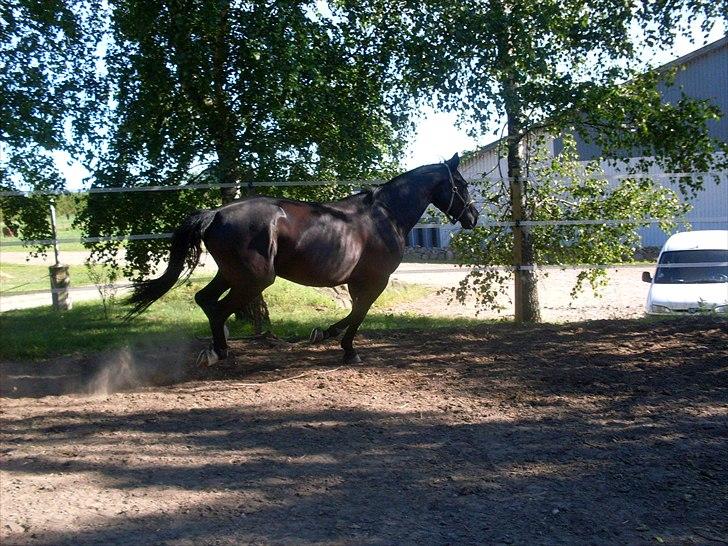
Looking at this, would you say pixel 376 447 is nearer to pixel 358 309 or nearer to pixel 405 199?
pixel 358 309

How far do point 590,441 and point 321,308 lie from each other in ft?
28.7

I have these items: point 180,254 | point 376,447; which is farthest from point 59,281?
point 376,447

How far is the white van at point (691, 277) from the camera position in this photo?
35.8ft

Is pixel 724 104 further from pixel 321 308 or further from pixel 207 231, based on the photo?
pixel 207 231

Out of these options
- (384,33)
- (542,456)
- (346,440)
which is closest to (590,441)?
(542,456)

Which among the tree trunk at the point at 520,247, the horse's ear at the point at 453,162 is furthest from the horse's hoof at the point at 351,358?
the tree trunk at the point at 520,247

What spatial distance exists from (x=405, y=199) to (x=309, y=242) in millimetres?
1284

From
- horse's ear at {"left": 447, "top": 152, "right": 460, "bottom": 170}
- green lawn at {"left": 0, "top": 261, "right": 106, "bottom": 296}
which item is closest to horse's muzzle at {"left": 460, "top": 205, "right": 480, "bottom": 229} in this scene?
horse's ear at {"left": 447, "top": 152, "right": 460, "bottom": 170}

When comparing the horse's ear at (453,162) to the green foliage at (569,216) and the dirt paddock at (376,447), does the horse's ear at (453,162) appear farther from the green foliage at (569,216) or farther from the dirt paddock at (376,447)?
the green foliage at (569,216)

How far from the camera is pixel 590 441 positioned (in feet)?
16.8

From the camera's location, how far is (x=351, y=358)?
24.6ft

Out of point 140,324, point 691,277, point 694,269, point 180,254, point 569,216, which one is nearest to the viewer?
point 180,254

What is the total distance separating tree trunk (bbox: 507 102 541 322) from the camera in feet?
32.9

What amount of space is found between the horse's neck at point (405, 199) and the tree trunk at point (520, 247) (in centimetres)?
260
